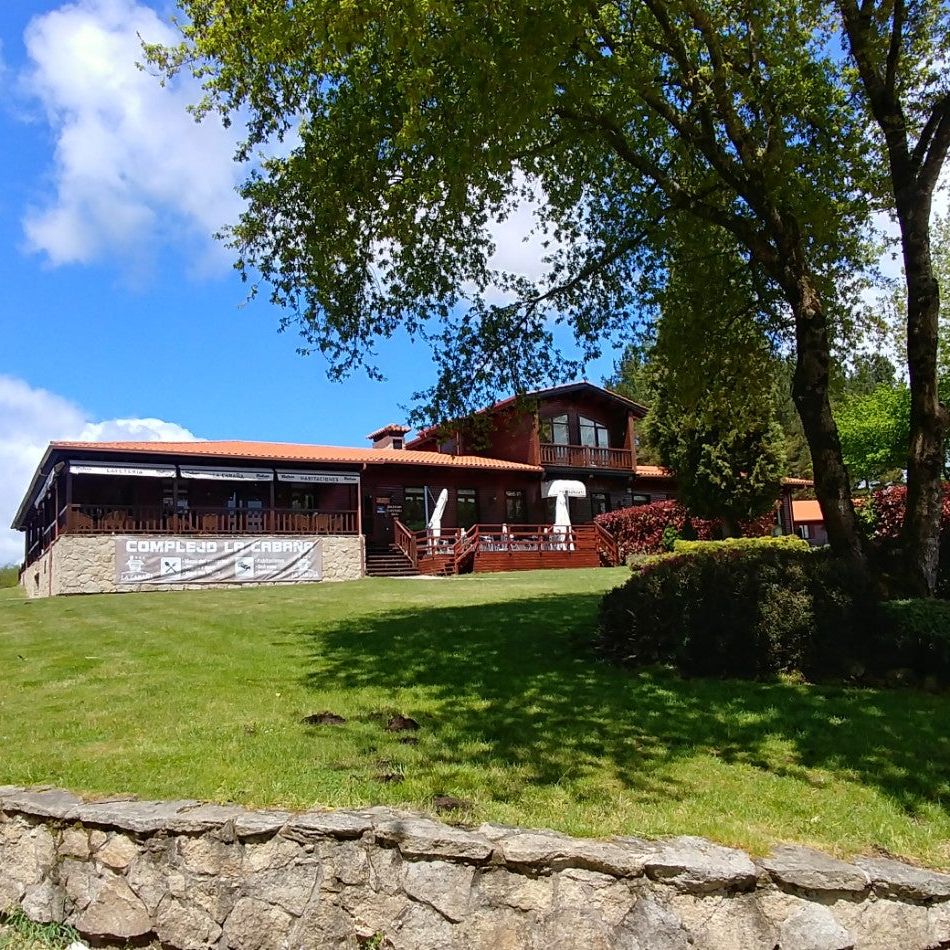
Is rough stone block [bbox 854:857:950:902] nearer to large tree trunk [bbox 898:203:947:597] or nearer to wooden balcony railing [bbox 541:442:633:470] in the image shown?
large tree trunk [bbox 898:203:947:597]

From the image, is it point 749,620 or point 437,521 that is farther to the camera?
point 437,521

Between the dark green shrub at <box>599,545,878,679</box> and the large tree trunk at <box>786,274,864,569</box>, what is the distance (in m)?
0.69

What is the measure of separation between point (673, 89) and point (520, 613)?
776cm

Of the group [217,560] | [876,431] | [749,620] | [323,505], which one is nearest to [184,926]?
[749,620]

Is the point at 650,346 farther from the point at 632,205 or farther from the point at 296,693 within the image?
the point at 296,693

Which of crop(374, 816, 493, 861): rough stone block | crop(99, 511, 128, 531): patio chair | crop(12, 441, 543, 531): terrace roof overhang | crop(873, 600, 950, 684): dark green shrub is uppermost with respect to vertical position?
crop(12, 441, 543, 531): terrace roof overhang

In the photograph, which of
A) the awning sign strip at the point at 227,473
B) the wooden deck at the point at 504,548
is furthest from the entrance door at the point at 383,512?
the awning sign strip at the point at 227,473

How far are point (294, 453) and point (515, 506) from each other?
10.6 m

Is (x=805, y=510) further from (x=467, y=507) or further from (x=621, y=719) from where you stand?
(x=621, y=719)

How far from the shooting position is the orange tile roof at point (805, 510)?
1889 inches

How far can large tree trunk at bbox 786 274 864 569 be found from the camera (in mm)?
8898

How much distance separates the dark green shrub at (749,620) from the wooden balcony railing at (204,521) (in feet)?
59.8

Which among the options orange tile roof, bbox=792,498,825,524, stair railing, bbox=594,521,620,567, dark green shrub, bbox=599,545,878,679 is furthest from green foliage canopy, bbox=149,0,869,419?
orange tile roof, bbox=792,498,825,524

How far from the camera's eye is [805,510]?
50.2 metres
